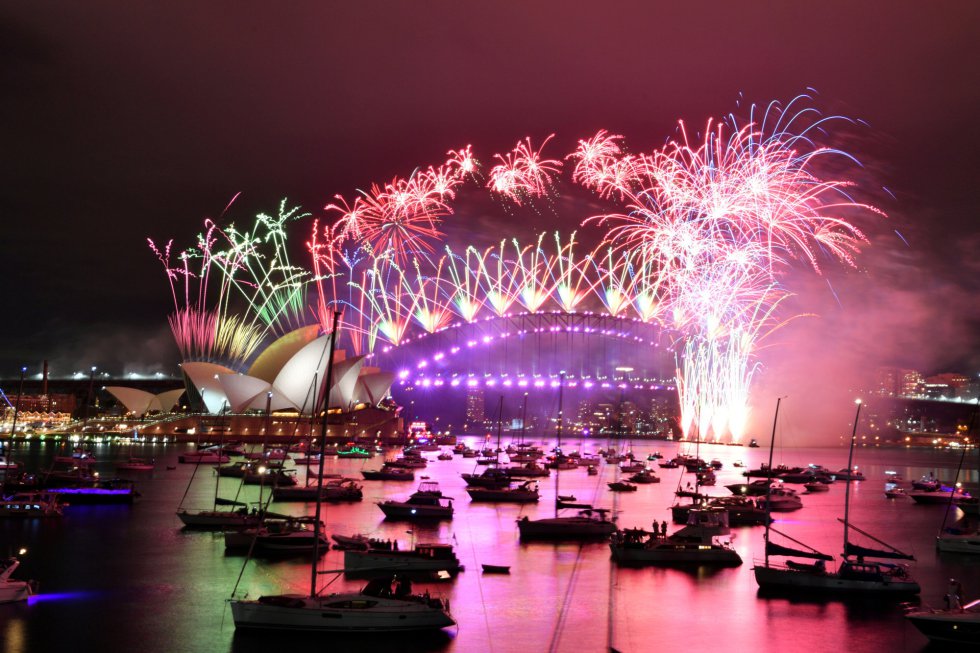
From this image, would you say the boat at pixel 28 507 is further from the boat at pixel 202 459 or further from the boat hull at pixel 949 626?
the boat hull at pixel 949 626

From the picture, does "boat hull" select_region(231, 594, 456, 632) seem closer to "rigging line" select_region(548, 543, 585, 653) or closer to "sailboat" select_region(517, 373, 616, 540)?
"rigging line" select_region(548, 543, 585, 653)

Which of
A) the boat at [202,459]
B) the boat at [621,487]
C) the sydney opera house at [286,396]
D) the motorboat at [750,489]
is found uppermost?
the sydney opera house at [286,396]

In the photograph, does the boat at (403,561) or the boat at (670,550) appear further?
the boat at (670,550)

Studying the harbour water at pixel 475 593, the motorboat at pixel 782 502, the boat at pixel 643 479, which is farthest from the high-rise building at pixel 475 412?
the harbour water at pixel 475 593

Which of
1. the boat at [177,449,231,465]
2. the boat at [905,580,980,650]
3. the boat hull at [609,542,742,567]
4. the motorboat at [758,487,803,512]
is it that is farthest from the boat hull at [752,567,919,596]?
the boat at [177,449,231,465]

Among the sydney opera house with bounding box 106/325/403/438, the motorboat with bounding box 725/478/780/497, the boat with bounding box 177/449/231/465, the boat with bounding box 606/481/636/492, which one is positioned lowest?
the boat with bounding box 177/449/231/465

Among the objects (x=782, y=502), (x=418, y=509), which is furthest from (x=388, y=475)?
(x=782, y=502)

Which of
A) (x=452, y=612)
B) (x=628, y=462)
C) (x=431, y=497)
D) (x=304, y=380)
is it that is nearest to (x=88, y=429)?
(x=304, y=380)
